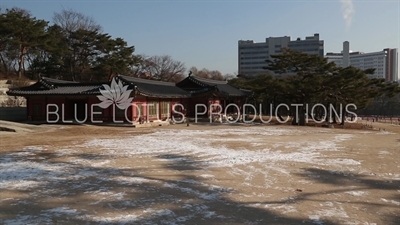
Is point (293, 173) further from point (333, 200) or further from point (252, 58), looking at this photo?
point (252, 58)

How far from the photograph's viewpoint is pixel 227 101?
35188mm

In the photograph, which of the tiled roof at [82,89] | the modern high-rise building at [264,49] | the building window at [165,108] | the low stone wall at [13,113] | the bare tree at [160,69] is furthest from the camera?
the modern high-rise building at [264,49]

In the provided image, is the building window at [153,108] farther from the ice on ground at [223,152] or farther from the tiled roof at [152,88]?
the ice on ground at [223,152]

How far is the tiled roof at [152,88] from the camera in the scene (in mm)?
23719

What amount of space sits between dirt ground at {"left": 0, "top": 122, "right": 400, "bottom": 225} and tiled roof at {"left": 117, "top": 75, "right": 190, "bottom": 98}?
38.9 ft

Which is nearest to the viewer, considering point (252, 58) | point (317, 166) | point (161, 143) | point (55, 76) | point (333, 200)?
point (333, 200)

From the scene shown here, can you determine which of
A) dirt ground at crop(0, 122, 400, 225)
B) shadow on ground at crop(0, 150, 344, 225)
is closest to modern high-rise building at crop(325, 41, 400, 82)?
dirt ground at crop(0, 122, 400, 225)

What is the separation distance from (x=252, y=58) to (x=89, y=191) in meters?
111

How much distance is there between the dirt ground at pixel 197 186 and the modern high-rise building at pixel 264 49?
94.1 metres

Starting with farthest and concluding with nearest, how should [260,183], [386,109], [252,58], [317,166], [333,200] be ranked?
[252,58] → [386,109] → [317,166] → [260,183] → [333,200]

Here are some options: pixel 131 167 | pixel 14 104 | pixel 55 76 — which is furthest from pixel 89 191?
pixel 55 76

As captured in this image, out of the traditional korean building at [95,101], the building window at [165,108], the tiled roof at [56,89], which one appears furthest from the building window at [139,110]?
the building window at [165,108]

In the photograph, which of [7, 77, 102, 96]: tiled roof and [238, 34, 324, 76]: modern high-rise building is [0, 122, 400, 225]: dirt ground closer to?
[7, 77, 102, 96]: tiled roof

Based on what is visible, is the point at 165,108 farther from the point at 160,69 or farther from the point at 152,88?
the point at 160,69
